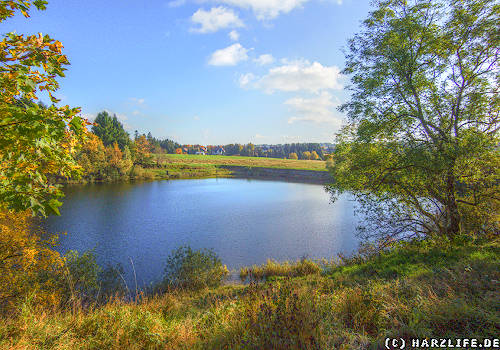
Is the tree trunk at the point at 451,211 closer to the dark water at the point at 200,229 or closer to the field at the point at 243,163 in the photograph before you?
the dark water at the point at 200,229

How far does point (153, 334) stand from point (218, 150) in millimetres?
145318

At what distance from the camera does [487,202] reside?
7891mm

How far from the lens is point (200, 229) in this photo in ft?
61.4

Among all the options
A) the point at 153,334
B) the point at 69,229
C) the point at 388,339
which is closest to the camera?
the point at 388,339

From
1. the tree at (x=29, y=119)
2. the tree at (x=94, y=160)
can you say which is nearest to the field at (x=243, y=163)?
the tree at (x=94, y=160)

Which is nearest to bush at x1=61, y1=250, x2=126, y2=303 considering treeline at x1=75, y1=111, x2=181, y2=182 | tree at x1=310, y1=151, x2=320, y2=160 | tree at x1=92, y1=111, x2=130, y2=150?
treeline at x1=75, y1=111, x2=181, y2=182

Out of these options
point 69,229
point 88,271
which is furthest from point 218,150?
point 88,271

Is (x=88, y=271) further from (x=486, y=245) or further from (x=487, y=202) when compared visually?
(x=487, y=202)

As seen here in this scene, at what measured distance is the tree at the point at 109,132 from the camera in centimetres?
5584

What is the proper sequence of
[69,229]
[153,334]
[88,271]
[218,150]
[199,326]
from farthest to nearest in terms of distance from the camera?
[218,150] → [69,229] → [88,271] → [199,326] → [153,334]

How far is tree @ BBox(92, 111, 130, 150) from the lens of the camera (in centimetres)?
5584

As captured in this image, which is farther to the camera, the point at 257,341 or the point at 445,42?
the point at 445,42

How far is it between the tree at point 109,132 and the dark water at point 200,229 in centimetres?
3116

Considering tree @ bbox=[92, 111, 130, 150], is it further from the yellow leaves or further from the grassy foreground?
the grassy foreground
